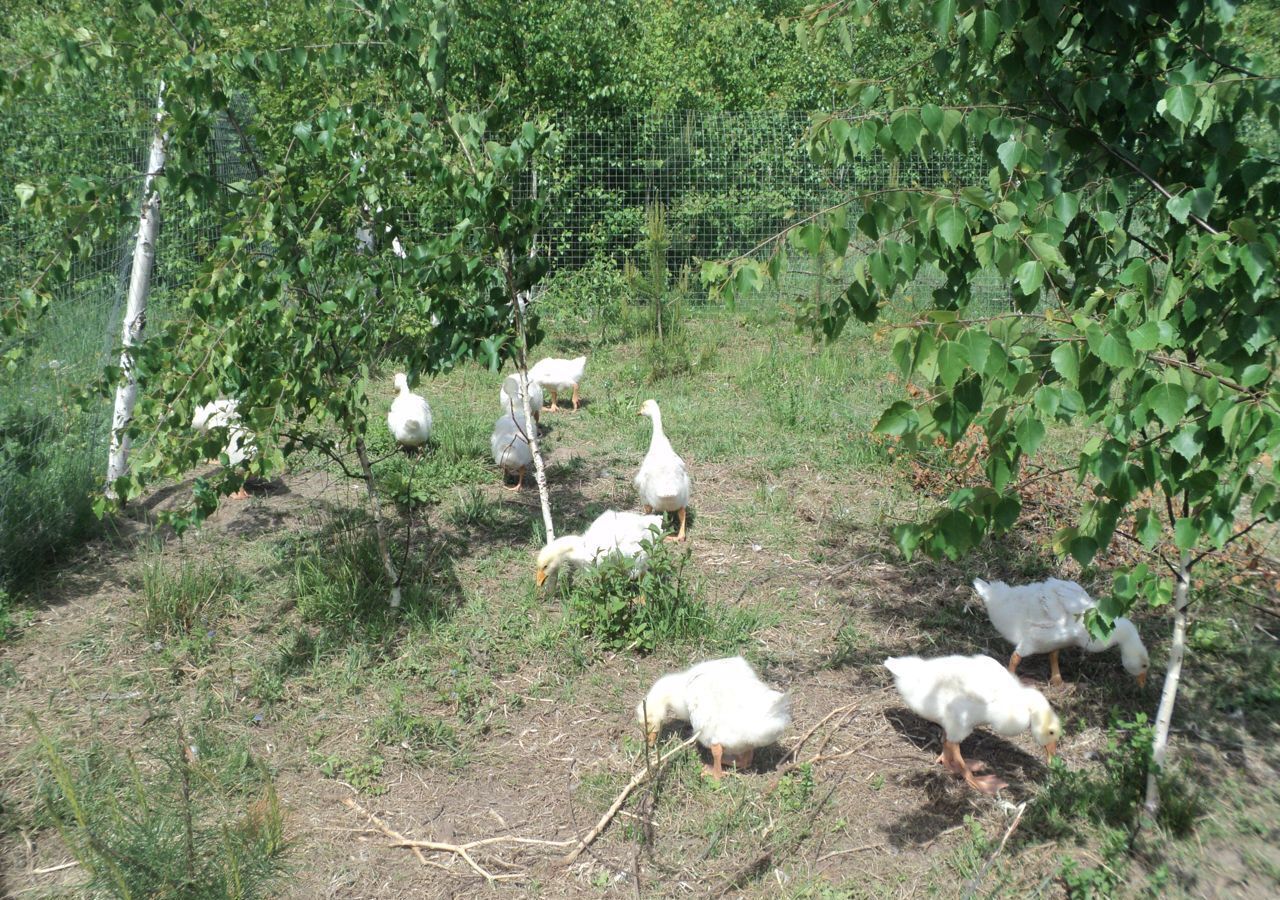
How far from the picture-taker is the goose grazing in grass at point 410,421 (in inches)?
297

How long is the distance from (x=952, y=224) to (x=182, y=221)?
493 centimetres

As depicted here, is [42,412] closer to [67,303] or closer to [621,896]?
[67,303]

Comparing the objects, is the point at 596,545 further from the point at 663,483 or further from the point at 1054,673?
the point at 1054,673

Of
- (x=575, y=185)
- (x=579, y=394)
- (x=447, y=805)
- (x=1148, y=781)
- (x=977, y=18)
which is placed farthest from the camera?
(x=575, y=185)

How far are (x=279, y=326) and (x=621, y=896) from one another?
8.93 ft

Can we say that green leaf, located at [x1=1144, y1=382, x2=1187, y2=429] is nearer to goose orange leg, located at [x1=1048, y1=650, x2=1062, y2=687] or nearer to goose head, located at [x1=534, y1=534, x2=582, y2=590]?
goose orange leg, located at [x1=1048, y1=650, x2=1062, y2=687]

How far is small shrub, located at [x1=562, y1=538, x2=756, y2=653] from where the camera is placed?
5191 mm

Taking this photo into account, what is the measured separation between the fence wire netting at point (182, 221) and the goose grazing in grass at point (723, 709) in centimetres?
173

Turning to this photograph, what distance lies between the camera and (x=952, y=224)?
9.97ft

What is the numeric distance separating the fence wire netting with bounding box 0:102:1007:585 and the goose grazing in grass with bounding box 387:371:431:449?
5.64ft

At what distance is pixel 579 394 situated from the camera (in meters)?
9.85

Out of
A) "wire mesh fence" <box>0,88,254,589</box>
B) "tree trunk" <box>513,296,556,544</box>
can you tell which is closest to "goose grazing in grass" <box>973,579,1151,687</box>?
"tree trunk" <box>513,296,556,544</box>

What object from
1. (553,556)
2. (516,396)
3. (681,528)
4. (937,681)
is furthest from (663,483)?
(937,681)

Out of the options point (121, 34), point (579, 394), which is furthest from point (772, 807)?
point (579, 394)
